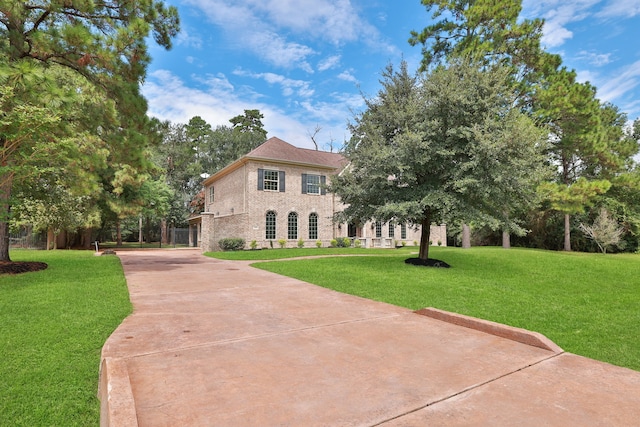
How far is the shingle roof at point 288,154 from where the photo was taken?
23031 mm

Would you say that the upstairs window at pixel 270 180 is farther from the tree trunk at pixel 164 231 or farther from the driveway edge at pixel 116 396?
the tree trunk at pixel 164 231

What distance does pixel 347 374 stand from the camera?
3.06m

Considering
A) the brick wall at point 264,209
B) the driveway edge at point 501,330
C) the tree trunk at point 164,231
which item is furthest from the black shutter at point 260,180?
the tree trunk at point 164,231

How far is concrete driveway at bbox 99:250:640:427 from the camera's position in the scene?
2379 mm

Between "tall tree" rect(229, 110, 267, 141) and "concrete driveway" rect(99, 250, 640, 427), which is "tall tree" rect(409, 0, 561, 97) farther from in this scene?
"tall tree" rect(229, 110, 267, 141)

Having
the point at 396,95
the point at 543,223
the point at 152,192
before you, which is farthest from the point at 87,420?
the point at 543,223

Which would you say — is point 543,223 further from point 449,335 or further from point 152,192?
point 152,192

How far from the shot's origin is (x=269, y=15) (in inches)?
579

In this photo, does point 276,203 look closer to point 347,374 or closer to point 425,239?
point 425,239

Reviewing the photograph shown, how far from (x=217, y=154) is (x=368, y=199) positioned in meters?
35.8

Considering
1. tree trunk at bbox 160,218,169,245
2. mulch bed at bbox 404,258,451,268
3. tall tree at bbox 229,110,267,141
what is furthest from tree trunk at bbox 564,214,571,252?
tall tree at bbox 229,110,267,141

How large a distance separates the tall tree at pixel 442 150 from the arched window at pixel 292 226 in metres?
11.0

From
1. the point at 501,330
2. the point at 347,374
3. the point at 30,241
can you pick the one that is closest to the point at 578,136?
the point at 501,330

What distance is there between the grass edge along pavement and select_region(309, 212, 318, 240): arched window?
11396 mm
